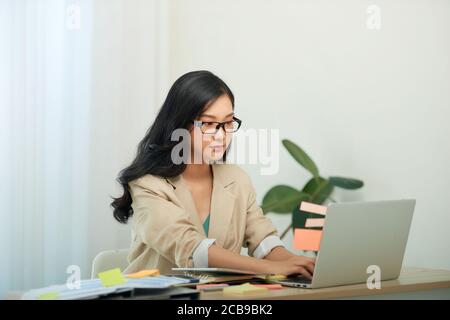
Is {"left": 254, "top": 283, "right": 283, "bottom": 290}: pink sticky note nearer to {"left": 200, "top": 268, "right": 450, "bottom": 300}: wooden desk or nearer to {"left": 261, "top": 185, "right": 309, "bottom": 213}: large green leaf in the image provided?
{"left": 200, "top": 268, "right": 450, "bottom": 300}: wooden desk

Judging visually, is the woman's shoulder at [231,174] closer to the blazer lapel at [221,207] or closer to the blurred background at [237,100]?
the blazer lapel at [221,207]

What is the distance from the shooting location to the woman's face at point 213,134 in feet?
6.32

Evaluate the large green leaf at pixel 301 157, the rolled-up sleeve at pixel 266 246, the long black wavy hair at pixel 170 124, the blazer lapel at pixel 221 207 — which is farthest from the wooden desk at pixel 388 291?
the large green leaf at pixel 301 157

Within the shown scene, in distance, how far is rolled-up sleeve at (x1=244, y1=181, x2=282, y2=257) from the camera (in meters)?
2.06

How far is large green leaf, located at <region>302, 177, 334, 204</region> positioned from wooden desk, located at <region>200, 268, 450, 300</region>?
1.32 m

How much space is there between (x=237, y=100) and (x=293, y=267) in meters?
2.03

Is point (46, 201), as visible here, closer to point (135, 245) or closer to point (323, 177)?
point (135, 245)

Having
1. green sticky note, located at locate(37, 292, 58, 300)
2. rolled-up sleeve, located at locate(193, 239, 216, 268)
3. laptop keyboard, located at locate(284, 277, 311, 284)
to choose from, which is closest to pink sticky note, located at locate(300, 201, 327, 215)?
laptop keyboard, located at locate(284, 277, 311, 284)

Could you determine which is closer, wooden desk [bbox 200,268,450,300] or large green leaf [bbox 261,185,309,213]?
wooden desk [bbox 200,268,450,300]

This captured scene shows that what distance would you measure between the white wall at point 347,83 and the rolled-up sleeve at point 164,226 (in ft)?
4.69

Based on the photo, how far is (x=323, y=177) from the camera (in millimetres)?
3332

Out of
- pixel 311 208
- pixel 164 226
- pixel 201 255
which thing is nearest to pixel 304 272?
pixel 311 208
